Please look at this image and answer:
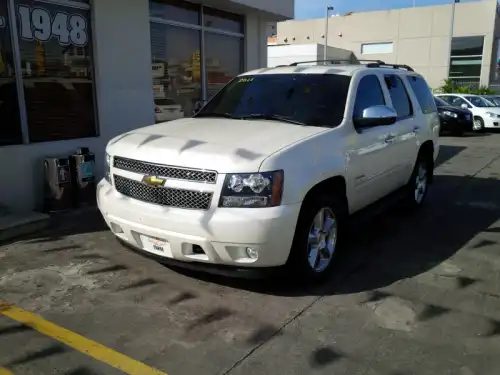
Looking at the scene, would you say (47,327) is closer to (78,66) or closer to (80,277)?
(80,277)

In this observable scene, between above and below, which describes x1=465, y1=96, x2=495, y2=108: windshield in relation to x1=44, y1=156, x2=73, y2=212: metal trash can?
above

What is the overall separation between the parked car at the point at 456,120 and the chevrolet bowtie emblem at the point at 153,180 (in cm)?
1591

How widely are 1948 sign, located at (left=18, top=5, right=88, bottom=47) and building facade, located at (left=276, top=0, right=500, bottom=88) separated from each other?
1528 inches

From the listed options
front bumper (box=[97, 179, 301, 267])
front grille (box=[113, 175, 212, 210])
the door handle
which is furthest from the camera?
the door handle

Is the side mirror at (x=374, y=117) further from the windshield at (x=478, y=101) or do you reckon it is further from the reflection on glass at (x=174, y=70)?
the windshield at (x=478, y=101)

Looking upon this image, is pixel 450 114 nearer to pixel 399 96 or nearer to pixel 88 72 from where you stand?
pixel 399 96

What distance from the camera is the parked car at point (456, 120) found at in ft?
56.3

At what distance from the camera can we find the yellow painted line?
2.94 meters

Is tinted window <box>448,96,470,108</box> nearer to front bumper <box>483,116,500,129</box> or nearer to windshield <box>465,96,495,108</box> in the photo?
windshield <box>465,96,495,108</box>

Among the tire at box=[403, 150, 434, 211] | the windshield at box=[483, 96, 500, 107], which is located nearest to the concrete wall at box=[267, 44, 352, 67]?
the windshield at box=[483, 96, 500, 107]

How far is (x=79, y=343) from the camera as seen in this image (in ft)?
10.5

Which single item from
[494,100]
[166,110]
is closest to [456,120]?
[494,100]

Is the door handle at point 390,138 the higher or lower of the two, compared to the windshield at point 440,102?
higher

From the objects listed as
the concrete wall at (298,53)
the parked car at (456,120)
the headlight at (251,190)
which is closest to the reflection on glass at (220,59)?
the headlight at (251,190)
